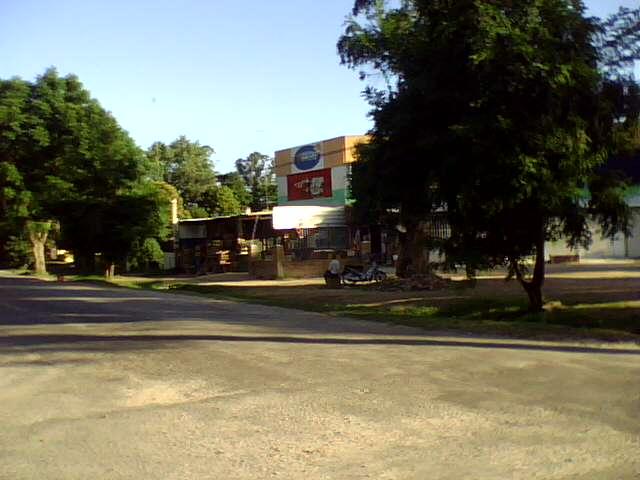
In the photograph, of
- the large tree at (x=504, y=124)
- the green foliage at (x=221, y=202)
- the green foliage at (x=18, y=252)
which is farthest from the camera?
the green foliage at (x=221, y=202)

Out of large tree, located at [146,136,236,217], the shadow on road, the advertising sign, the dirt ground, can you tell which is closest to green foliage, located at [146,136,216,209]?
large tree, located at [146,136,236,217]

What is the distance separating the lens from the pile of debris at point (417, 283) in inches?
985

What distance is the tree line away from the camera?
129 ft

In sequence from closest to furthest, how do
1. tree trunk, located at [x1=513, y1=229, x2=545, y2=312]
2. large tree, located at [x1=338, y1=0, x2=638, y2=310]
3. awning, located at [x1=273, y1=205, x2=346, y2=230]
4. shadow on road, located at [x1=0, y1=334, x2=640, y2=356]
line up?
1. shadow on road, located at [x1=0, y1=334, x2=640, y2=356]
2. large tree, located at [x1=338, y1=0, x2=638, y2=310]
3. tree trunk, located at [x1=513, y1=229, x2=545, y2=312]
4. awning, located at [x1=273, y1=205, x2=346, y2=230]

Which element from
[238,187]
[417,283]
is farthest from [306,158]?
[238,187]

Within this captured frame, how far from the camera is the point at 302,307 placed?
20.1m

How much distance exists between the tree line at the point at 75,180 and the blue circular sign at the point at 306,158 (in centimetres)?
1248

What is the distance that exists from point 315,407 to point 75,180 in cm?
3709

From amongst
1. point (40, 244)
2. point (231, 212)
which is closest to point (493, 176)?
point (40, 244)

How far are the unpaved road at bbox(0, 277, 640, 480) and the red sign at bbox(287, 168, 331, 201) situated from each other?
3948 centimetres

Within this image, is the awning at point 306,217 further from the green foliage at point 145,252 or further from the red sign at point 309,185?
the red sign at point 309,185

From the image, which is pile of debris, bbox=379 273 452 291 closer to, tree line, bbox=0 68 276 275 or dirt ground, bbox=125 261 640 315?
dirt ground, bbox=125 261 640 315

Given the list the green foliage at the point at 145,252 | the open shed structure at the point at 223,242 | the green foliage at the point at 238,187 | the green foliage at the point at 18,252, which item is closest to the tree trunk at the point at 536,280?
the open shed structure at the point at 223,242

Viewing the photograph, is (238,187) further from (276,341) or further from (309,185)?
(276,341)
